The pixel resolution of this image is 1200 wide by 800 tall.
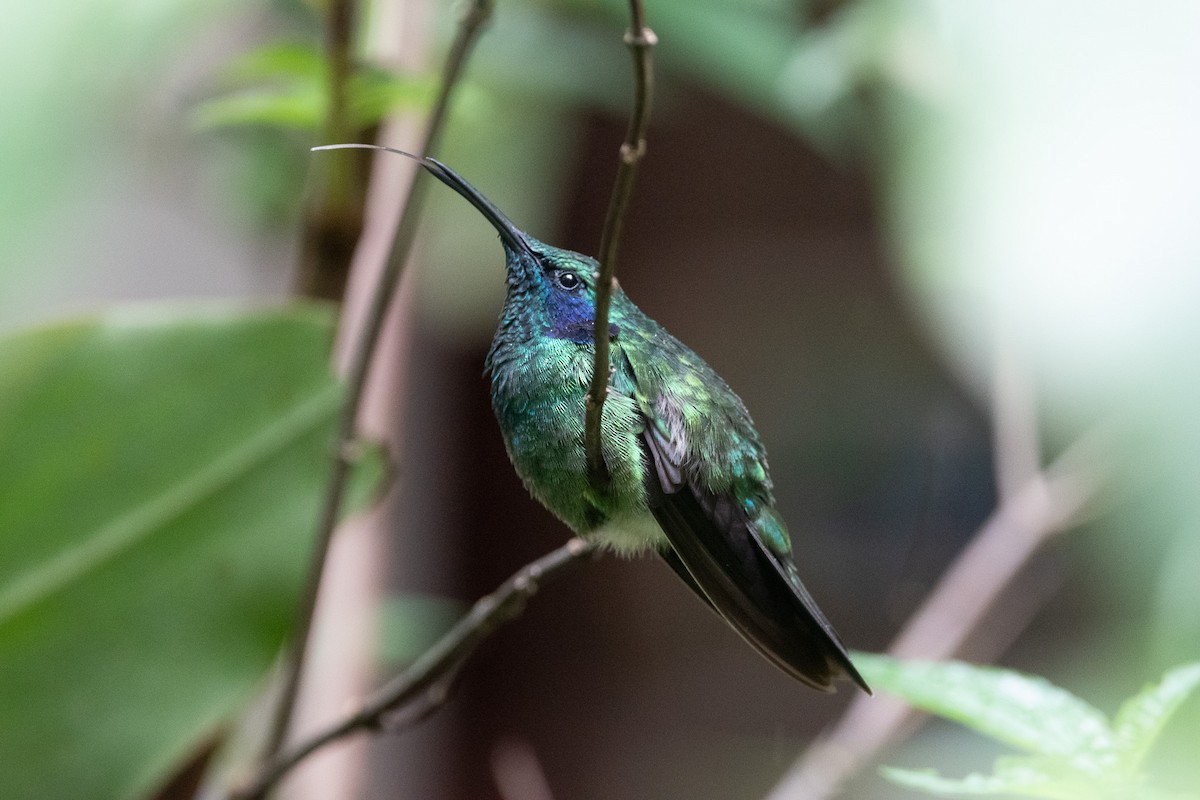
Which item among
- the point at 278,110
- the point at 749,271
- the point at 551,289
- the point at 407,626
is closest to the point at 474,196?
the point at 551,289

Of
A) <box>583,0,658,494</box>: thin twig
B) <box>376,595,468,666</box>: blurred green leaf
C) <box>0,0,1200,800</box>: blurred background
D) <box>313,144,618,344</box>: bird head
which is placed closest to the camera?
<box>583,0,658,494</box>: thin twig

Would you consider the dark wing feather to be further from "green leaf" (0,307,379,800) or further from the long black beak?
"green leaf" (0,307,379,800)

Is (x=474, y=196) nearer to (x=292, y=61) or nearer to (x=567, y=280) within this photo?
(x=567, y=280)

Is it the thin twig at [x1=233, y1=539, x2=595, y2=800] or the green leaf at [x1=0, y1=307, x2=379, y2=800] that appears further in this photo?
the green leaf at [x1=0, y1=307, x2=379, y2=800]

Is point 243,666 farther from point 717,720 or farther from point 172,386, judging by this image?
point 717,720

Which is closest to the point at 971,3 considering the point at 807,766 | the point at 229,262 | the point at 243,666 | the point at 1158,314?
the point at 1158,314

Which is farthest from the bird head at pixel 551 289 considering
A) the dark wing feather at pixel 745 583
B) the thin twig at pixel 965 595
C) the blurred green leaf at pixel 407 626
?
the blurred green leaf at pixel 407 626

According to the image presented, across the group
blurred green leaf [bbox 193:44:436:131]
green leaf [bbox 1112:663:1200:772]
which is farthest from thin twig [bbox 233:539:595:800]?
blurred green leaf [bbox 193:44:436:131]

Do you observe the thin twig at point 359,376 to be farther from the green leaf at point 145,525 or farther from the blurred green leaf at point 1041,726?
the blurred green leaf at point 1041,726
